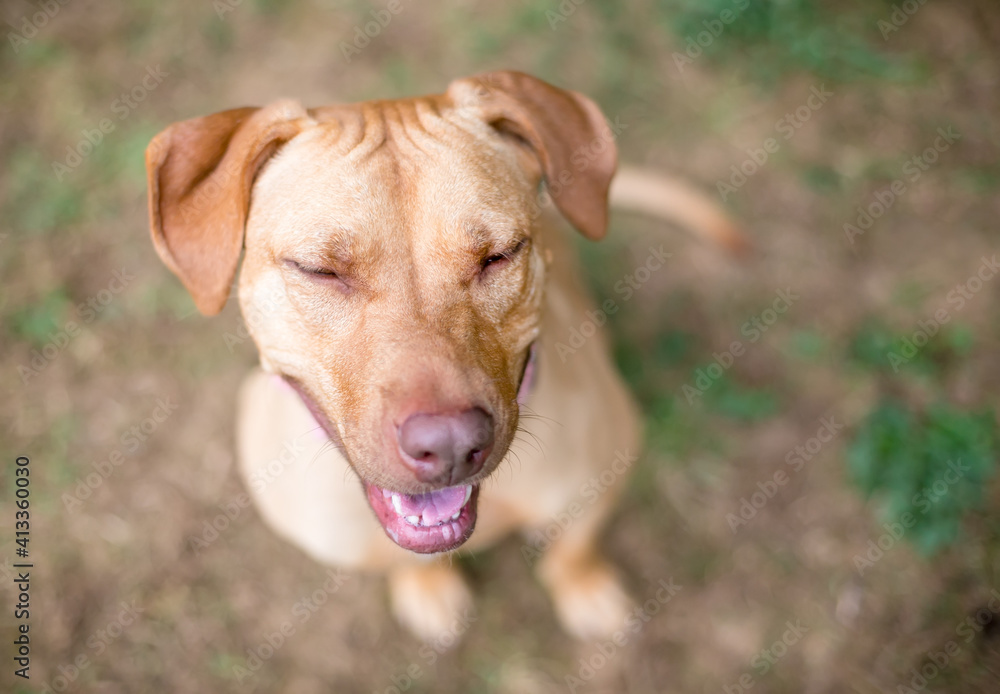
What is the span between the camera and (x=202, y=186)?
230cm

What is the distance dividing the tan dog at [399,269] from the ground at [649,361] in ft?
4.83

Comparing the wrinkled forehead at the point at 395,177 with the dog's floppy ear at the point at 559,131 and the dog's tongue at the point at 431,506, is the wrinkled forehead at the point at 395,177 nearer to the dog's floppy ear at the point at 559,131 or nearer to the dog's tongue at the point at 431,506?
the dog's floppy ear at the point at 559,131

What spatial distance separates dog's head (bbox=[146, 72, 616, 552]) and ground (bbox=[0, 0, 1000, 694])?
77.6 inches

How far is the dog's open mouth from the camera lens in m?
2.28

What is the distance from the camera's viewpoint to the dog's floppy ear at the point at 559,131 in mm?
2408

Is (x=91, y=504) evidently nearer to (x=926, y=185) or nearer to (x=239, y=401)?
(x=239, y=401)

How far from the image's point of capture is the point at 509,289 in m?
2.27

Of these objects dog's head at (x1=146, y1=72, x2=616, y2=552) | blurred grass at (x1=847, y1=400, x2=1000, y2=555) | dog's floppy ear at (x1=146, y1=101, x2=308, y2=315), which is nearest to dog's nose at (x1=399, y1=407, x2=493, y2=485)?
dog's head at (x1=146, y1=72, x2=616, y2=552)

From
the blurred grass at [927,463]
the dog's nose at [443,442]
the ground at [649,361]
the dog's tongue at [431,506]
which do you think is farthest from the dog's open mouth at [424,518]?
the blurred grass at [927,463]

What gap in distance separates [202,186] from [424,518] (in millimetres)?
1237

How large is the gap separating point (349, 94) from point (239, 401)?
2138 mm

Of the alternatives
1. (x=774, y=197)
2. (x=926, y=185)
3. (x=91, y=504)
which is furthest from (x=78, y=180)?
(x=926, y=185)

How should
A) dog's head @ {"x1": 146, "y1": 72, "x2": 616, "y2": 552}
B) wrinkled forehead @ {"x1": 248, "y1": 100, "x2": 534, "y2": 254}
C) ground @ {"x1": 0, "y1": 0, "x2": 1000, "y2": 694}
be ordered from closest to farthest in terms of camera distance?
1. dog's head @ {"x1": 146, "y1": 72, "x2": 616, "y2": 552}
2. wrinkled forehead @ {"x1": 248, "y1": 100, "x2": 534, "y2": 254}
3. ground @ {"x1": 0, "y1": 0, "x2": 1000, "y2": 694}

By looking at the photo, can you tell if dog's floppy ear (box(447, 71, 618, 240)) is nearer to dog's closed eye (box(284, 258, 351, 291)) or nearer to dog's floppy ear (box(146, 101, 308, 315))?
dog's floppy ear (box(146, 101, 308, 315))
